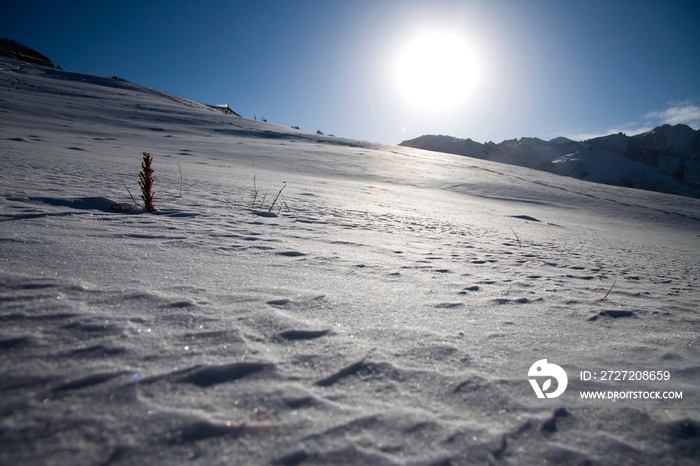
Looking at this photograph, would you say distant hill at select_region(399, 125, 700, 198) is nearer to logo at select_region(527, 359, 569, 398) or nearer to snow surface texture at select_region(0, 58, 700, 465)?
snow surface texture at select_region(0, 58, 700, 465)

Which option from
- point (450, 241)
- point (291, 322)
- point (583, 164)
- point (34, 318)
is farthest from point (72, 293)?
point (583, 164)

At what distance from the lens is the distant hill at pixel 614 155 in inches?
2657

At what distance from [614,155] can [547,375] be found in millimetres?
99983

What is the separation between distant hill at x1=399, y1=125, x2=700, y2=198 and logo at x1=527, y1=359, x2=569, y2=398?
6752 centimetres

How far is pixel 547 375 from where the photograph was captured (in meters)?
1.15

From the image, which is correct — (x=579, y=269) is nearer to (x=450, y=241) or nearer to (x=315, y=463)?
(x=450, y=241)

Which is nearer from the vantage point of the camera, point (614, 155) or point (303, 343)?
point (303, 343)

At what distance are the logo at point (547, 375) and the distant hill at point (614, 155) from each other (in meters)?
67.5

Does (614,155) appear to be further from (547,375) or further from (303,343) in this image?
(303,343)

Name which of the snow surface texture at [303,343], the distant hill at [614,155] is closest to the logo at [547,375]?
the snow surface texture at [303,343]

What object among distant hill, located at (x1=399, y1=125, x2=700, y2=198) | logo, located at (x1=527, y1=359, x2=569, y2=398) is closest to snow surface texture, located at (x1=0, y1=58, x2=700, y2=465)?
logo, located at (x1=527, y1=359, x2=569, y2=398)

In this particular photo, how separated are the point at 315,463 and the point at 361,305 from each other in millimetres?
817

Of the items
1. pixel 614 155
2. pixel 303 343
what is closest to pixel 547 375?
pixel 303 343

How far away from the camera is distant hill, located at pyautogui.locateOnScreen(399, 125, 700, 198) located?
221 ft
